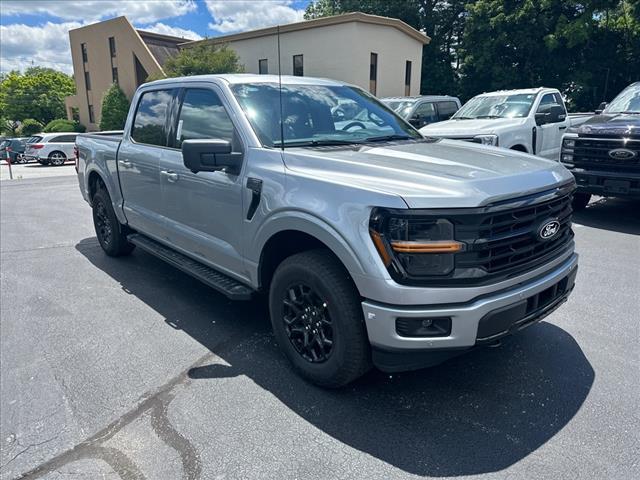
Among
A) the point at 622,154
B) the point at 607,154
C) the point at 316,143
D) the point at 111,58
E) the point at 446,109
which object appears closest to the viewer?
the point at 316,143

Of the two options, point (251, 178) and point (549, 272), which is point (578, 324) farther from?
point (251, 178)

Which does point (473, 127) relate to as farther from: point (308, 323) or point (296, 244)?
point (308, 323)

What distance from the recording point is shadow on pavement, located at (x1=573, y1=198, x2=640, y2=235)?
7.05m

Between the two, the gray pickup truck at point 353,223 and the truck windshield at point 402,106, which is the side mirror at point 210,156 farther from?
the truck windshield at point 402,106

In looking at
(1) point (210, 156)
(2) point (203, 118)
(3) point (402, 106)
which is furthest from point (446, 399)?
(3) point (402, 106)

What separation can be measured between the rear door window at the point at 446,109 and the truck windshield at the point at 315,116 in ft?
28.2

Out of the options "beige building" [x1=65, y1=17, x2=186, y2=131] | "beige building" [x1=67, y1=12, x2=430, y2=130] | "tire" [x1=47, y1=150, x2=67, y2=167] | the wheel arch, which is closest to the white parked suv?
"tire" [x1=47, y1=150, x2=67, y2=167]

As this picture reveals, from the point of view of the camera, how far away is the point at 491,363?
11.2ft

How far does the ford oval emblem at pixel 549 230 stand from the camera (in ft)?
9.34

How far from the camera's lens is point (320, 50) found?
25516 mm

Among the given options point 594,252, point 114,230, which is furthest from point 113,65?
point 594,252

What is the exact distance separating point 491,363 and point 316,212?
1668mm

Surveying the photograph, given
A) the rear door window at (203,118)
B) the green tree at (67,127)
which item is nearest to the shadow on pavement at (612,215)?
the rear door window at (203,118)

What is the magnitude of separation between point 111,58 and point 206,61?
15.8 meters
